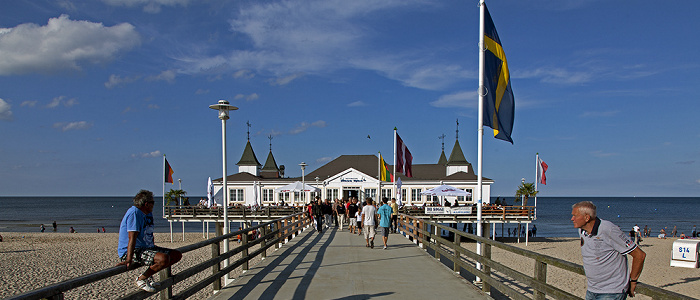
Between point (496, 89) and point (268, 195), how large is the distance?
119 ft

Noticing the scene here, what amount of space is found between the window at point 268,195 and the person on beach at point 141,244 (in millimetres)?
40100

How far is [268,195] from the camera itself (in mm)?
44688

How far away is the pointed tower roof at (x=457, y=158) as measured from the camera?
45969 millimetres

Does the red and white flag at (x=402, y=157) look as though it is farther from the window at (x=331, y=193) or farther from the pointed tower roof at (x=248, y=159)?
the pointed tower roof at (x=248, y=159)

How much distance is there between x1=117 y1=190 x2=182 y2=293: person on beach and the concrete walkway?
7.85ft

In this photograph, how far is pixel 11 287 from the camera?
17.7 meters

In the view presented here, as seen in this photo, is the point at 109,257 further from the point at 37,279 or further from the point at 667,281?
the point at 667,281

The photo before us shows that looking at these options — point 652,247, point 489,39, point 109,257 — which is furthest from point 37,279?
point 652,247

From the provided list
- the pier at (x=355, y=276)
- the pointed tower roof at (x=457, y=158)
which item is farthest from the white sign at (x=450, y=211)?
the pier at (x=355, y=276)

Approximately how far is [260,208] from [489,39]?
2623 cm

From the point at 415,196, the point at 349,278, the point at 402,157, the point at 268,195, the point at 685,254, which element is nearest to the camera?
the point at 349,278

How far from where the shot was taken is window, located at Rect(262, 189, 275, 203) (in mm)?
44666

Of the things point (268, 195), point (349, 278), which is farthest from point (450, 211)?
point (349, 278)

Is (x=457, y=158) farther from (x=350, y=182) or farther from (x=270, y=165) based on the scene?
(x=270, y=165)
